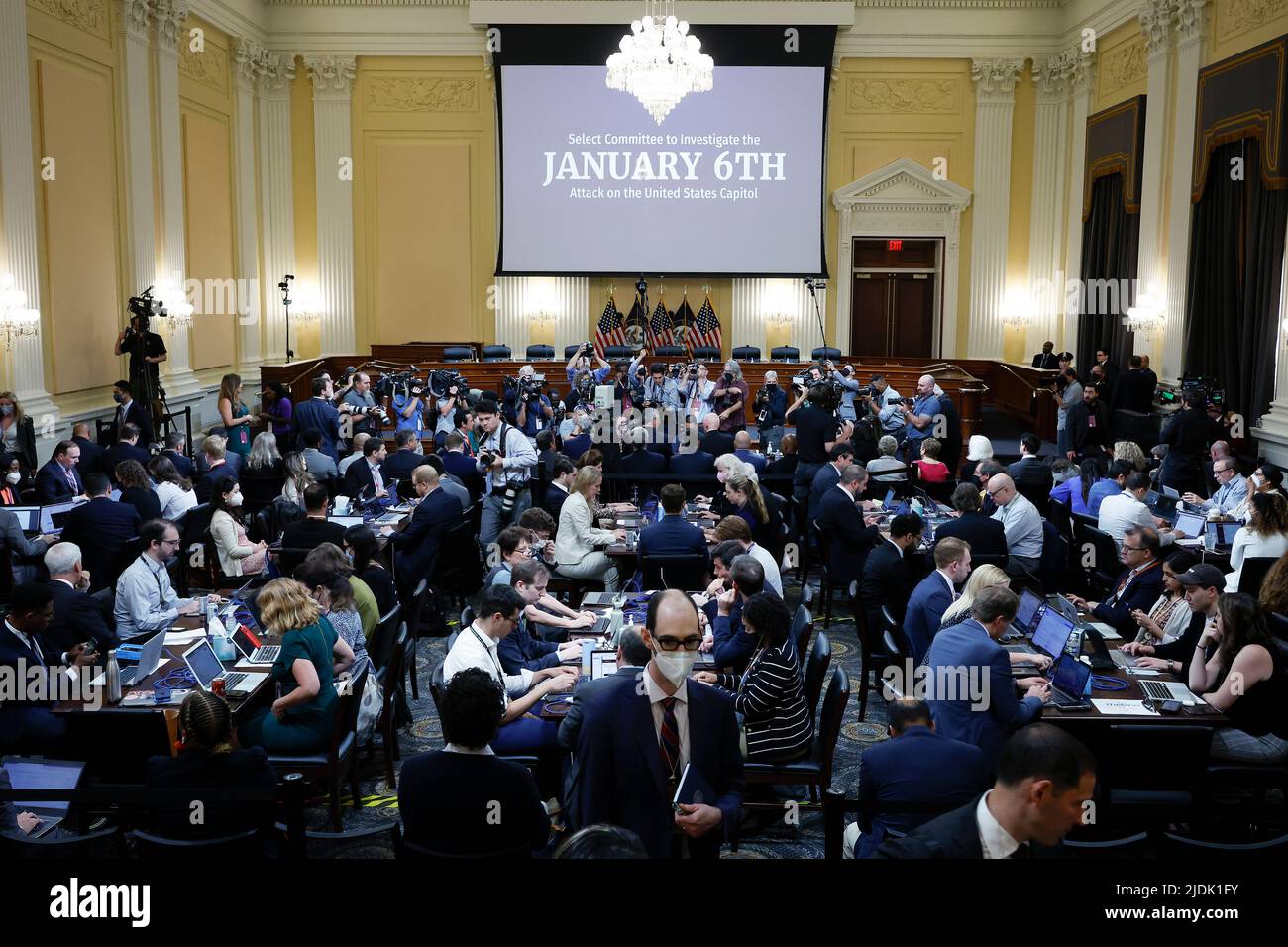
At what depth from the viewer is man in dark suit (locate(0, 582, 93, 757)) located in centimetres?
486

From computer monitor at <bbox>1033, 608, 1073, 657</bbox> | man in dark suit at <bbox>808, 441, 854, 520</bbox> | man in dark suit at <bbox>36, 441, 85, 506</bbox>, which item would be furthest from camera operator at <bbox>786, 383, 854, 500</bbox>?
man in dark suit at <bbox>36, 441, 85, 506</bbox>

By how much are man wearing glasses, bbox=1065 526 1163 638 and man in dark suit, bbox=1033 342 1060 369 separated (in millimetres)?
10925

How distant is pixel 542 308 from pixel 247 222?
15.6ft

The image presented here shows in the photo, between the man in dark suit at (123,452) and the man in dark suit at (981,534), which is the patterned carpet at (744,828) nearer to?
the man in dark suit at (981,534)

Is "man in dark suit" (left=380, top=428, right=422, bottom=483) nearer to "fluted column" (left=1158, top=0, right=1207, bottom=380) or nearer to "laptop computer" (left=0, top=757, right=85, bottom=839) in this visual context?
"laptop computer" (left=0, top=757, right=85, bottom=839)

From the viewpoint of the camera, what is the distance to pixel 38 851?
13.0 ft

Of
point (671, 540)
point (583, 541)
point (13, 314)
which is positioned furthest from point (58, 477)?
point (671, 540)

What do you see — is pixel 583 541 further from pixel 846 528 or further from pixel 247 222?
pixel 247 222

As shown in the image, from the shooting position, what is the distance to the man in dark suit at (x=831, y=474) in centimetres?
859

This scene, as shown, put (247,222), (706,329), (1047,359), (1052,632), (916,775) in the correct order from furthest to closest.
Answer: (706,329) → (247,222) → (1047,359) → (1052,632) → (916,775)

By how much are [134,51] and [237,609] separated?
978 centimetres

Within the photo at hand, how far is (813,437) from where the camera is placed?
1016cm
